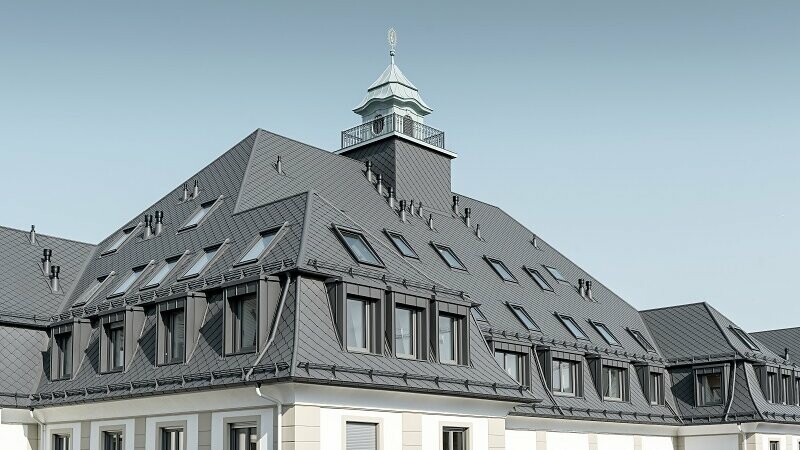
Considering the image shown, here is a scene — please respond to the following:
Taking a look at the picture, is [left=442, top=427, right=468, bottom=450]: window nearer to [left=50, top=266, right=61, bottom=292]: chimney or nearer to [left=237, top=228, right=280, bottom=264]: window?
Answer: [left=237, top=228, right=280, bottom=264]: window

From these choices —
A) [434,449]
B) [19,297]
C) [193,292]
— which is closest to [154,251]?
[19,297]

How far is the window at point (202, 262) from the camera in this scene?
112ft

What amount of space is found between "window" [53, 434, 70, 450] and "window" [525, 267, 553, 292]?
22.3 meters

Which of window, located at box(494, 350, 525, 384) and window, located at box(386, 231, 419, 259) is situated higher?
window, located at box(386, 231, 419, 259)

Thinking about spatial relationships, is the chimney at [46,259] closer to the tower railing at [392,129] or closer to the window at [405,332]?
the tower railing at [392,129]

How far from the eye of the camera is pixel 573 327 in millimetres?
Result: 46594

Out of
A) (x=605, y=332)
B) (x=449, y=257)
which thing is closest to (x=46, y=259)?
(x=449, y=257)

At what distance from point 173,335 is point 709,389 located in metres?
28.4

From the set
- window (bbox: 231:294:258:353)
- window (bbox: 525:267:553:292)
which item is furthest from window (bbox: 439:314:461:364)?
window (bbox: 525:267:553:292)

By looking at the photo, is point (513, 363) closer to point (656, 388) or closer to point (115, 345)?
point (656, 388)

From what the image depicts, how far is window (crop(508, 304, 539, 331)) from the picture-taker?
4291 centimetres

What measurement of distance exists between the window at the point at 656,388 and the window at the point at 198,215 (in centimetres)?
2277

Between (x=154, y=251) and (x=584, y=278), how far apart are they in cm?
2368

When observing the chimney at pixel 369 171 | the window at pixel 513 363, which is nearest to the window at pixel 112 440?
the window at pixel 513 363
